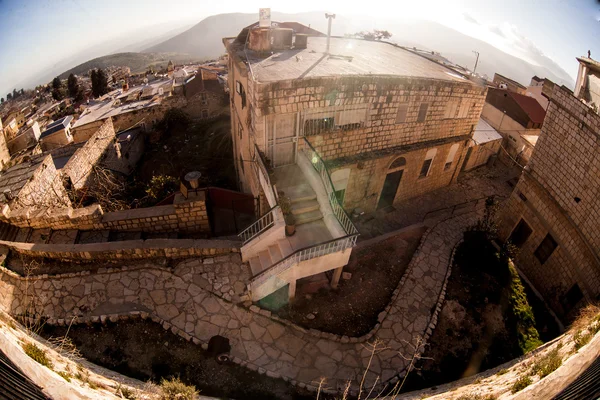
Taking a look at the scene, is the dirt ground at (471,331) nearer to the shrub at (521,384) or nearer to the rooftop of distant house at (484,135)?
the shrub at (521,384)

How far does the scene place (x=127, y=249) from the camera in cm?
1002

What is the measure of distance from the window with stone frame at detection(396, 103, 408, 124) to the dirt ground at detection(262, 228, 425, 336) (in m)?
5.26

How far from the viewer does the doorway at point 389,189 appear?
15.0 meters

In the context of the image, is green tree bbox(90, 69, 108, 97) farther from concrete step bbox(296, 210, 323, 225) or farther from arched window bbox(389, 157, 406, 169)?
concrete step bbox(296, 210, 323, 225)

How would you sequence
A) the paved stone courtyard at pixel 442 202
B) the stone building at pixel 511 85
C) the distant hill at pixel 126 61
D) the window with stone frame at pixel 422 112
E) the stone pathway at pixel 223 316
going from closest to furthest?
the stone pathway at pixel 223 316, the window with stone frame at pixel 422 112, the paved stone courtyard at pixel 442 202, the stone building at pixel 511 85, the distant hill at pixel 126 61

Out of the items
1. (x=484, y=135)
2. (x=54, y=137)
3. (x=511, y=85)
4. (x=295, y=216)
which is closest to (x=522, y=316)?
(x=295, y=216)

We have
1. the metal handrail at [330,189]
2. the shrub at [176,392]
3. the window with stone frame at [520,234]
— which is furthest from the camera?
the window with stone frame at [520,234]

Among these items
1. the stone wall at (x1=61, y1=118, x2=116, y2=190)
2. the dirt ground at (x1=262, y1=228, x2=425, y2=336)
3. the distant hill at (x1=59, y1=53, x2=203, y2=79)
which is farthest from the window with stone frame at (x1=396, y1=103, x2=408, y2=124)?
the distant hill at (x1=59, y1=53, x2=203, y2=79)

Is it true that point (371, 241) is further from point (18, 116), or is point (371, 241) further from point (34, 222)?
point (18, 116)

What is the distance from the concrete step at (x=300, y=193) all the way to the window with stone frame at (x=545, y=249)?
9264 mm

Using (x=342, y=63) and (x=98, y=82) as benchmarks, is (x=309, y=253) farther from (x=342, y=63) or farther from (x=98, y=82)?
(x=98, y=82)

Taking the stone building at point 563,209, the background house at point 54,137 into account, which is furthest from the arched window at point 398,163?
the background house at point 54,137

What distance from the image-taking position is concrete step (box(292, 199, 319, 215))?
10031mm

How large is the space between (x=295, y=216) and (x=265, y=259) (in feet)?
5.40
